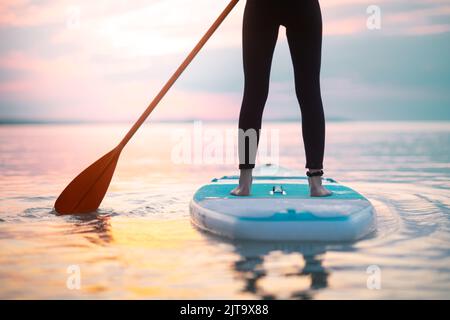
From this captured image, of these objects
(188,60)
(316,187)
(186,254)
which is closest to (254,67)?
(188,60)

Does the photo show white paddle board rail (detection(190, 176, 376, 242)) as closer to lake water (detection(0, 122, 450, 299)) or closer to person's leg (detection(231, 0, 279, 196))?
lake water (detection(0, 122, 450, 299))

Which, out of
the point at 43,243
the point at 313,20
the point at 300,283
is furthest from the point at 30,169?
the point at 300,283

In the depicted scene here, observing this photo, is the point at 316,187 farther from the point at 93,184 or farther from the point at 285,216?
the point at 93,184

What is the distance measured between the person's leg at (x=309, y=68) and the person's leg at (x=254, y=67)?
108mm

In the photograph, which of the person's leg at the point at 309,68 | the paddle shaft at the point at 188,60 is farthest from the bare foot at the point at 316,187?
the paddle shaft at the point at 188,60

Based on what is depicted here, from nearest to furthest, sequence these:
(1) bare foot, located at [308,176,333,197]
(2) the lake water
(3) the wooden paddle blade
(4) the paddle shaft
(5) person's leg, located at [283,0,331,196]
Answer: (2) the lake water < (5) person's leg, located at [283,0,331,196] < (1) bare foot, located at [308,176,333,197] < (4) the paddle shaft < (3) the wooden paddle blade

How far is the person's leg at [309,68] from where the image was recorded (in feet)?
11.3

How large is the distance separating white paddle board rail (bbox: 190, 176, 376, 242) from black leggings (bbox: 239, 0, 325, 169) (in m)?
0.24

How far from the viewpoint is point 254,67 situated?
355 cm

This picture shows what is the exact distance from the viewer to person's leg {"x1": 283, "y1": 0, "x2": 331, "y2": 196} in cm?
346

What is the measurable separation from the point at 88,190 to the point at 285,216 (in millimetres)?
1701

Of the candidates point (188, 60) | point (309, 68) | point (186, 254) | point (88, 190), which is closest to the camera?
point (186, 254)

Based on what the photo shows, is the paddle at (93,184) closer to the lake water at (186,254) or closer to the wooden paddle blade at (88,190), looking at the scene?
the wooden paddle blade at (88,190)

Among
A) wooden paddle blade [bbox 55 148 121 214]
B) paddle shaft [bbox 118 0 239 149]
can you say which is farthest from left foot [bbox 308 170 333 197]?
wooden paddle blade [bbox 55 148 121 214]
